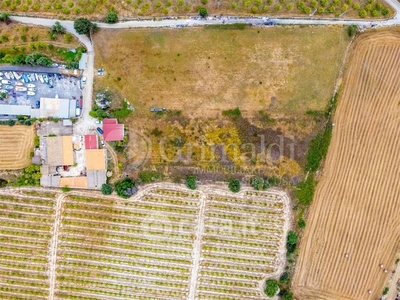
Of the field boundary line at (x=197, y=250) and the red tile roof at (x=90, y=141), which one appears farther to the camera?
the field boundary line at (x=197, y=250)

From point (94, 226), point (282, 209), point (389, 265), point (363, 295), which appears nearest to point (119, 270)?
point (94, 226)

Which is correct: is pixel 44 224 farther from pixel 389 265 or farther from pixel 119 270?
pixel 389 265

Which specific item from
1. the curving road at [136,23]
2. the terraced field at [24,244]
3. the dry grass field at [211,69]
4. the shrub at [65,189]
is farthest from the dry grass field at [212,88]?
the terraced field at [24,244]

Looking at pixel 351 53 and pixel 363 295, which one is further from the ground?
pixel 351 53

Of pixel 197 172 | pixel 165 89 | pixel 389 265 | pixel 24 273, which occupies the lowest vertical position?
pixel 24 273

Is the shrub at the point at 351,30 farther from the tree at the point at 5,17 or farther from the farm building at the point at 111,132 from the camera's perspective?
the tree at the point at 5,17

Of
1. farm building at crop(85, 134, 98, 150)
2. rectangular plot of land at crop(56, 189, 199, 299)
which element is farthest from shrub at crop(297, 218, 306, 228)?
farm building at crop(85, 134, 98, 150)
